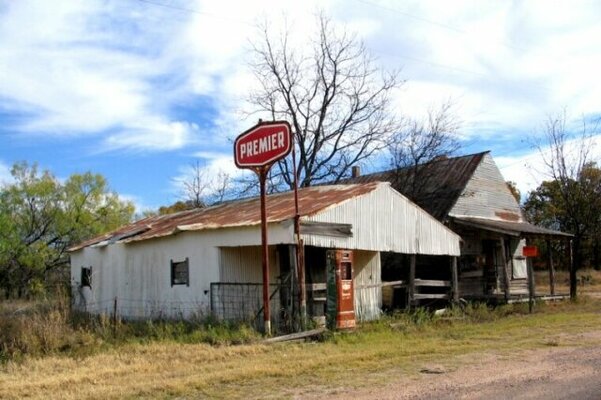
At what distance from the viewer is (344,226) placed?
1598cm

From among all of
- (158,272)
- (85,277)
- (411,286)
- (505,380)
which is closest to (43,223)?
(85,277)

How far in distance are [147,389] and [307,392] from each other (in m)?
2.11

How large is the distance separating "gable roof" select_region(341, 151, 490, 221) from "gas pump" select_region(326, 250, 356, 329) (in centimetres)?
1242

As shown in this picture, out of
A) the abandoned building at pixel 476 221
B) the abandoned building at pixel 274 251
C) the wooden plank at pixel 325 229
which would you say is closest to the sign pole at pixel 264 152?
the abandoned building at pixel 274 251

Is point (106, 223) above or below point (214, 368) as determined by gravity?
above

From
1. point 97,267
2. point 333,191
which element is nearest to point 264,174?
point 333,191

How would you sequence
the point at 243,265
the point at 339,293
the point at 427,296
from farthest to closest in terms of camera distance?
the point at 427,296
the point at 243,265
the point at 339,293

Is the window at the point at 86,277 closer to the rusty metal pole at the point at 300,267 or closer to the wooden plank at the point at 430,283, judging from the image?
the wooden plank at the point at 430,283

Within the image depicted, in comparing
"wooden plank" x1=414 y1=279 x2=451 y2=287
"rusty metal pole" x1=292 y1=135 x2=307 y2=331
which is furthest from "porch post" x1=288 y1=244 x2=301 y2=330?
"wooden plank" x1=414 y1=279 x2=451 y2=287

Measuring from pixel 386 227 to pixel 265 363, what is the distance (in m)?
8.04

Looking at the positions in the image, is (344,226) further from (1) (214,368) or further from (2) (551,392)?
(2) (551,392)

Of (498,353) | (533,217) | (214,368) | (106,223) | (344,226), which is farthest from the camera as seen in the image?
(533,217)

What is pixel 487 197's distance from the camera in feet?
93.7

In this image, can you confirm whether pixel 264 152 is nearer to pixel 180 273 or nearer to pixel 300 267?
pixel 300 267
